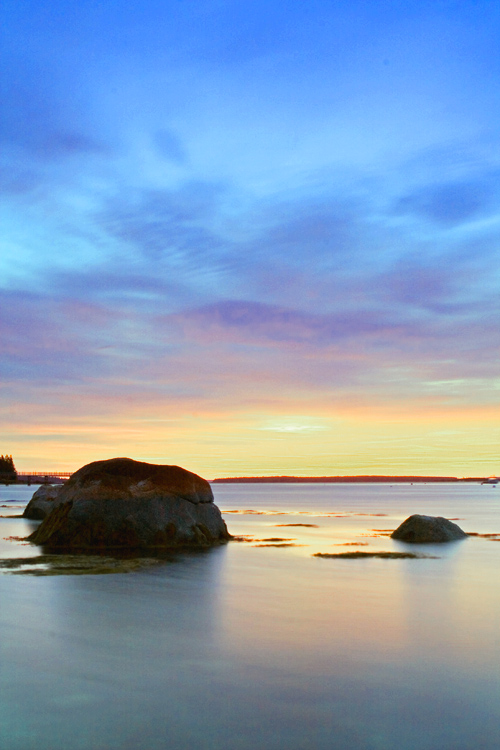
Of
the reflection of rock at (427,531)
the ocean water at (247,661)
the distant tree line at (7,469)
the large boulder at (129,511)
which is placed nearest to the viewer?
the ocean water at (247,661)

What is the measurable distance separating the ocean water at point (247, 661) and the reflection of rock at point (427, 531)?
32.5 ft

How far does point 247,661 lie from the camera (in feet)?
34.5

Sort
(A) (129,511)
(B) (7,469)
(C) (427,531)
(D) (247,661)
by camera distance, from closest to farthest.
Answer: (D) (247,661), (A) (129,511), (C) (427,531), (B) (7,469)

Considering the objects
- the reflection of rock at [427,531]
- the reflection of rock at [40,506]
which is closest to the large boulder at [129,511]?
the reflection of rock at [427,531]

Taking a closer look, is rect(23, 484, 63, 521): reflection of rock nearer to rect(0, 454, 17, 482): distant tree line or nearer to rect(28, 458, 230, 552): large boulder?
rect(28, 458, 230, 552): large boulder

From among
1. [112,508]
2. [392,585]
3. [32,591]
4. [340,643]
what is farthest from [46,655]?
[112,508]

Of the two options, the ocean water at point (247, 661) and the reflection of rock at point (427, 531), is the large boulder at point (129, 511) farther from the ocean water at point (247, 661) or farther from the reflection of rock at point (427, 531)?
the reflection of rock at point (427, 531)

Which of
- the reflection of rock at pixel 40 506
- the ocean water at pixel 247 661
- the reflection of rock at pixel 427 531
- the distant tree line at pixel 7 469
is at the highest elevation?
the distant tree line at pixel 7 469

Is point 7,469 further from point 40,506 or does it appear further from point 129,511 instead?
point 129,511

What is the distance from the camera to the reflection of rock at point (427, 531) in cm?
2988

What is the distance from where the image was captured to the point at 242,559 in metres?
23.8

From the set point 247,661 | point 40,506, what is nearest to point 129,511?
point 247,661

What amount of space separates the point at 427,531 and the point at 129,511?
40.2 ft

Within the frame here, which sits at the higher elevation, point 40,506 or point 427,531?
point 40,506
